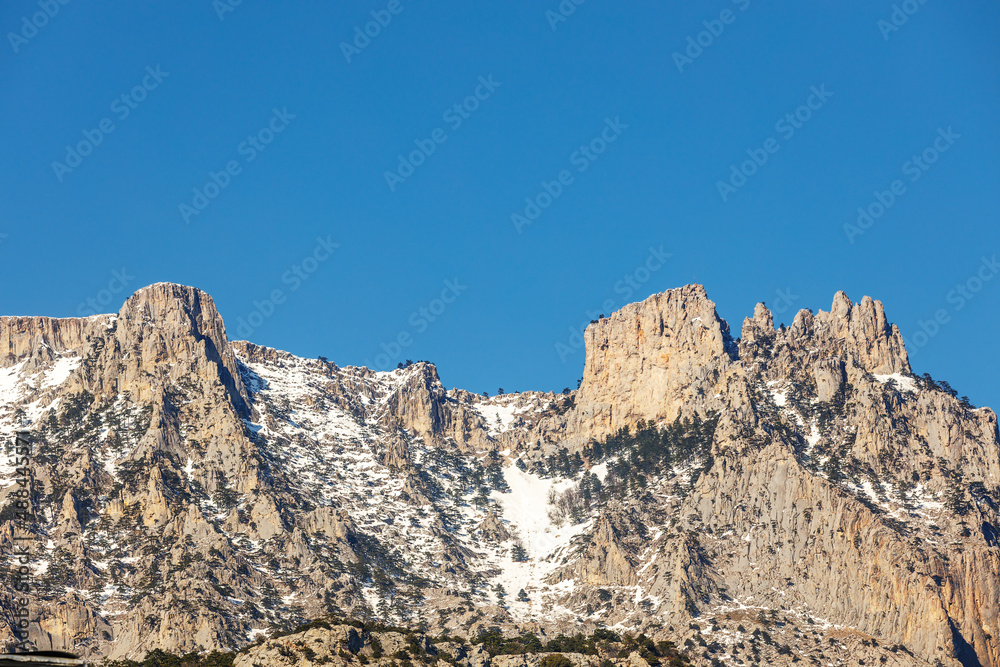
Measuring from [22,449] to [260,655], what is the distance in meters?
44.6

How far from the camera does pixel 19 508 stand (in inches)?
3686

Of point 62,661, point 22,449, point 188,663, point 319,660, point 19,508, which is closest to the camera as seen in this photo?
point 62,661

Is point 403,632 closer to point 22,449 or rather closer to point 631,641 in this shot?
point 631,641

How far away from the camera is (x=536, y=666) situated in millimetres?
154500

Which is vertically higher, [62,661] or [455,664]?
[455,664]

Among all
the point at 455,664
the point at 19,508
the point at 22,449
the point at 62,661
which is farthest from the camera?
the point at 455,664

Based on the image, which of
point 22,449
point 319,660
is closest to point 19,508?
point 22,449

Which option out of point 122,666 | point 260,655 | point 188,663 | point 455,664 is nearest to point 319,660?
point 260,655

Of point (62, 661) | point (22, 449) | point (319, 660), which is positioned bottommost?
point (62, 661)

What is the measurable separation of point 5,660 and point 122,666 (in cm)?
12617

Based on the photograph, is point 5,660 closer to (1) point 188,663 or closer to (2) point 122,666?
(1) point 188,663

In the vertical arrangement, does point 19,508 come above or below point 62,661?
above

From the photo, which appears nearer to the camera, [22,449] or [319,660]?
[22,449]

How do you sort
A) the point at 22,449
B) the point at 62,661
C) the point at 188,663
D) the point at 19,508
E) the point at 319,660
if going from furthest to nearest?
the point at 188,663
the point at 319,660
the point at 22,449
the point at 19,508
the point at 62,661
